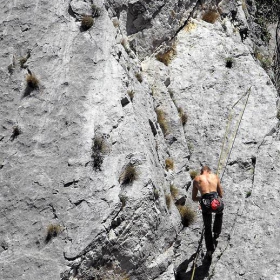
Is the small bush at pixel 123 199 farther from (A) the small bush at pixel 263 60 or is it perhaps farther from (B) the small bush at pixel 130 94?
(A) the small bush at pixel 263 60

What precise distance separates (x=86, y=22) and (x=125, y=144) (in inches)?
131

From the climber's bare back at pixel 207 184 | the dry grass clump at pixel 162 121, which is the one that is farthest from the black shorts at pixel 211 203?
the dry grass clump at pixel 162 121

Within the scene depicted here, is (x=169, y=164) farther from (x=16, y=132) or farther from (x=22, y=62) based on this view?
(x=22, y=62)

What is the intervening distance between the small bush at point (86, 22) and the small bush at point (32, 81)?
1.89 metres

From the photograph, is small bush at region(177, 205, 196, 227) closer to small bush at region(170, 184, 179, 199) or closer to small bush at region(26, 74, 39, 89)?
small bush at region(170, 184, 179, 199)

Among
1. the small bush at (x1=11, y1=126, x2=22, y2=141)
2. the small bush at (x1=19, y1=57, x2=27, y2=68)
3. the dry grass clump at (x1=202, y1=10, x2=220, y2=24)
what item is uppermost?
the dry grass clump at (x1=202, y1=10, x2=220, y2=24)

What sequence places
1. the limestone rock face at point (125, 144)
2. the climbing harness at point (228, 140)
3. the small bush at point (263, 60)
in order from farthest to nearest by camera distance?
the small bush at point (263, 60), the climbing harness at point (228, 140), the limestone rock face at point (125, 144)

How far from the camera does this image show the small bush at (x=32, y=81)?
11.5 metres

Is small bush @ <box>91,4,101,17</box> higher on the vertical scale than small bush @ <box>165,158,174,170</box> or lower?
higher

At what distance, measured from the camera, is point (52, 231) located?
1002 centimetres

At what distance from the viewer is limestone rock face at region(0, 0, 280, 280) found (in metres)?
10.2

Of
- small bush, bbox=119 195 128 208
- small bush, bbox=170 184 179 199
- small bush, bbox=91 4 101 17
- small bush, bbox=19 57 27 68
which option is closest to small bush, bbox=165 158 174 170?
small bush, bbox=170 184 179 199

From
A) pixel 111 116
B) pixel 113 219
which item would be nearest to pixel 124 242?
pixel 113 219

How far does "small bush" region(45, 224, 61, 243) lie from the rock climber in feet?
10.9
